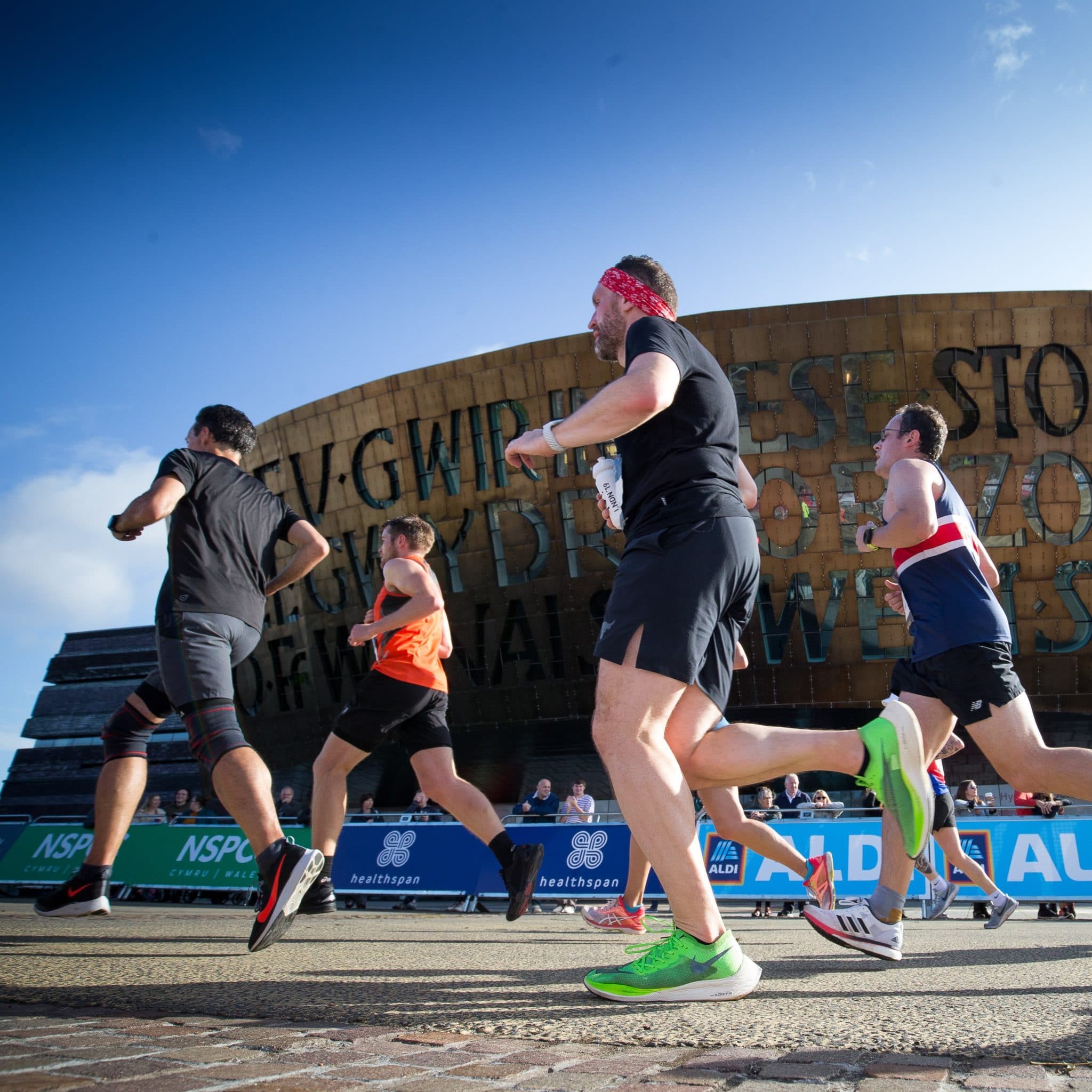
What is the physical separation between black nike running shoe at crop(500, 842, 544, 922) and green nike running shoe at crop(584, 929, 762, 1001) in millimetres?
1977

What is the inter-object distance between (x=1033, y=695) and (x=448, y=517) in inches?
488

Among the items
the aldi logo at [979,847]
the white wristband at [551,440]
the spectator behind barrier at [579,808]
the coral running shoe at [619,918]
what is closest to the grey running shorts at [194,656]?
the white wristband at [551,440]

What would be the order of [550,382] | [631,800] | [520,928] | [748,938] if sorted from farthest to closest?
[550,382] < [520,928] < [748,938] < [631,800]

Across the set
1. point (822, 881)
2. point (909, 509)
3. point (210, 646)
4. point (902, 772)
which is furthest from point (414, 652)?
point (902, 772)

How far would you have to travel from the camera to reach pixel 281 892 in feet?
9.73

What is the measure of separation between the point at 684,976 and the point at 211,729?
1790mm

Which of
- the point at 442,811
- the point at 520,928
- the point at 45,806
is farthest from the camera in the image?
the point at 45,806

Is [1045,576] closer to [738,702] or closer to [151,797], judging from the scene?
[738,702]

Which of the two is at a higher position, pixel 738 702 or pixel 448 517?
pixel 448 517

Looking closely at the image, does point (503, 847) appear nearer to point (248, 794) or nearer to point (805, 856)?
point (248, 794)

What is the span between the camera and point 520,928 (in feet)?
20.7

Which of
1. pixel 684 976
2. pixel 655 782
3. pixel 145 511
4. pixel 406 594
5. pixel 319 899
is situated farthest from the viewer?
pixel 406 594

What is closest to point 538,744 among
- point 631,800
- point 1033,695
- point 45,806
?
point 1033,695

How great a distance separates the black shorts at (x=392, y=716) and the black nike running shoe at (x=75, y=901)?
4.01 ft
